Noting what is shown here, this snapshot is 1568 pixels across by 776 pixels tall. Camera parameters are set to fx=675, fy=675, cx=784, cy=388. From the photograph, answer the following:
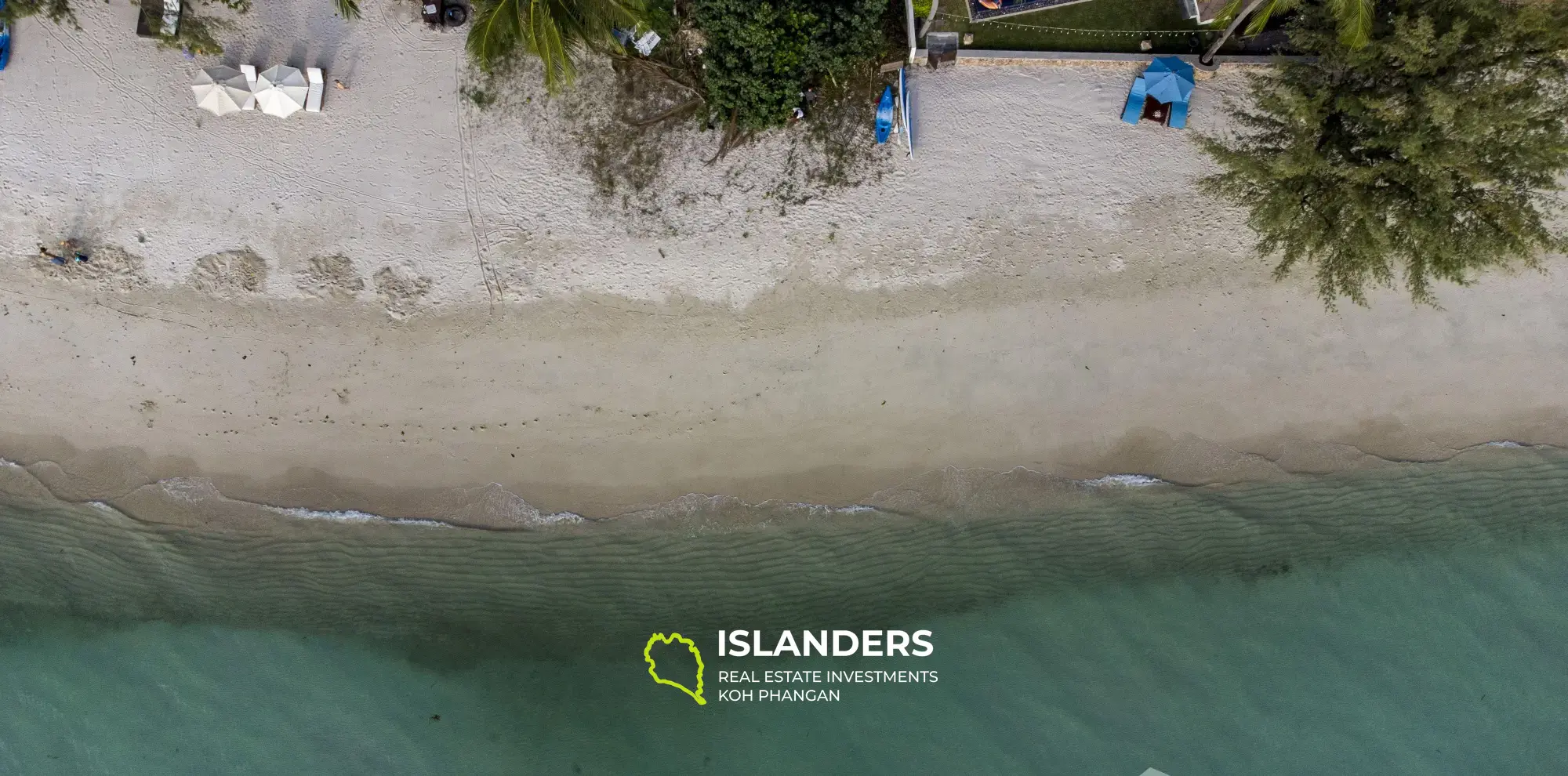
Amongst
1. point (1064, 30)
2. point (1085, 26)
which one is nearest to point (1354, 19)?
point (1085, 26)

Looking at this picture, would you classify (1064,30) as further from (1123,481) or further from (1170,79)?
(1123,481)

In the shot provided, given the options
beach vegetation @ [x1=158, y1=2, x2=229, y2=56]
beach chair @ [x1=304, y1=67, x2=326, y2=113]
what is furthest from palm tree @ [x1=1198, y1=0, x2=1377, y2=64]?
beach vegetation @ [x1=158, y1=2, x2=229, y2=56]

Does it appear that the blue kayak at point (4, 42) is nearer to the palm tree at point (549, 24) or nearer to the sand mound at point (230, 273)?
the sand mound at point (230, 273)

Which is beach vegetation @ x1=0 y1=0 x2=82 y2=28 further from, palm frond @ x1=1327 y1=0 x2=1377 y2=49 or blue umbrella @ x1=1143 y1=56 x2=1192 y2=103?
palm frond @ x1=1327 y1=0 x2=1377 y2=49

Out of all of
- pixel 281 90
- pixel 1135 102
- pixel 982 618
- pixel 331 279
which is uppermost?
pixel 281 90

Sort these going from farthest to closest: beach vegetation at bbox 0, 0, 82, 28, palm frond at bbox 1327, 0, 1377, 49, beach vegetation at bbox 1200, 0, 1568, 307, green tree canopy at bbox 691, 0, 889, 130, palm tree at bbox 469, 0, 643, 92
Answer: beach vegetation at bbox 0, 0, 82, 28 < green tree canopy at bbox 691, 0, 889, 130 < palm tree at bbox 469, 0, 643, 92 < palm frond at bbox 1327, 0, 1377, 49 < beach vegetation at bbox 1200, 0, 1568, 307

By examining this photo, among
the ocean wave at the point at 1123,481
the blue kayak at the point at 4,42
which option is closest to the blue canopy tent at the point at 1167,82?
the ocean wave at the point at 1123,481

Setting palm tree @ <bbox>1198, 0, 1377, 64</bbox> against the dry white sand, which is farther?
the dry white sand
